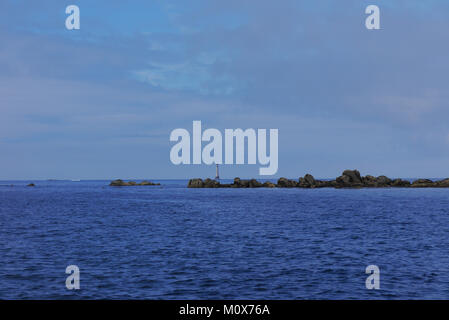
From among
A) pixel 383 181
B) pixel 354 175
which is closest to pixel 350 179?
pixel 354 175

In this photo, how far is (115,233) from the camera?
4175 centimetres

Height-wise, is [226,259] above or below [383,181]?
below

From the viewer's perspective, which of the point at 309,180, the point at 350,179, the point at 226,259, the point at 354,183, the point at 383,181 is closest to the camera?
the point at 226,259

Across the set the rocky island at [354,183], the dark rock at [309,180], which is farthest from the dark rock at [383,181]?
the dark rock at [309,180]

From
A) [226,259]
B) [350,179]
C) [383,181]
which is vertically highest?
[350,179]

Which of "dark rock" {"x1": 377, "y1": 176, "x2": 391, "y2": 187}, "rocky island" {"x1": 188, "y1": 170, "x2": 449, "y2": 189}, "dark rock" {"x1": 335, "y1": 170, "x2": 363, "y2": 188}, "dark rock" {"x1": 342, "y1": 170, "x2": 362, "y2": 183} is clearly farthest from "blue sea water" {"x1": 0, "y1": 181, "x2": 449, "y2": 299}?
"dark rock" {"x1": 377, "y1": 176, "x2": 391, "y2": 187}

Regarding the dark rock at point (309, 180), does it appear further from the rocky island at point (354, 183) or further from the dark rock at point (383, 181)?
the dark rock at point (383, 181)

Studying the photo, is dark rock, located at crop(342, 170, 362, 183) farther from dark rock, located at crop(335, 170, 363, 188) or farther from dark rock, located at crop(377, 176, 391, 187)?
dark rock, located at crop(377, 176, 391, 187)

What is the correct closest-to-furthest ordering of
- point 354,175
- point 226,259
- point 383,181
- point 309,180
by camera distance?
point 226,259 < point 354,175 < point 383,181 < point 309,180

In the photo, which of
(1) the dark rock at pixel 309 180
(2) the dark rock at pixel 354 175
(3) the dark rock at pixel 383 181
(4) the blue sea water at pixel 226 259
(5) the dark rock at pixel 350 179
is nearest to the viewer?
(4) the blue sea water at pixel 226 259

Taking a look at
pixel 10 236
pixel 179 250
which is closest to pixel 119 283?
pixel 179 250

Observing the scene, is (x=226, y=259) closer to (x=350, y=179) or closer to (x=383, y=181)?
(x=350, y=179)

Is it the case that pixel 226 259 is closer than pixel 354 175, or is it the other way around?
pixel 226 259

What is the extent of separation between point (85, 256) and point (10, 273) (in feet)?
19.8
